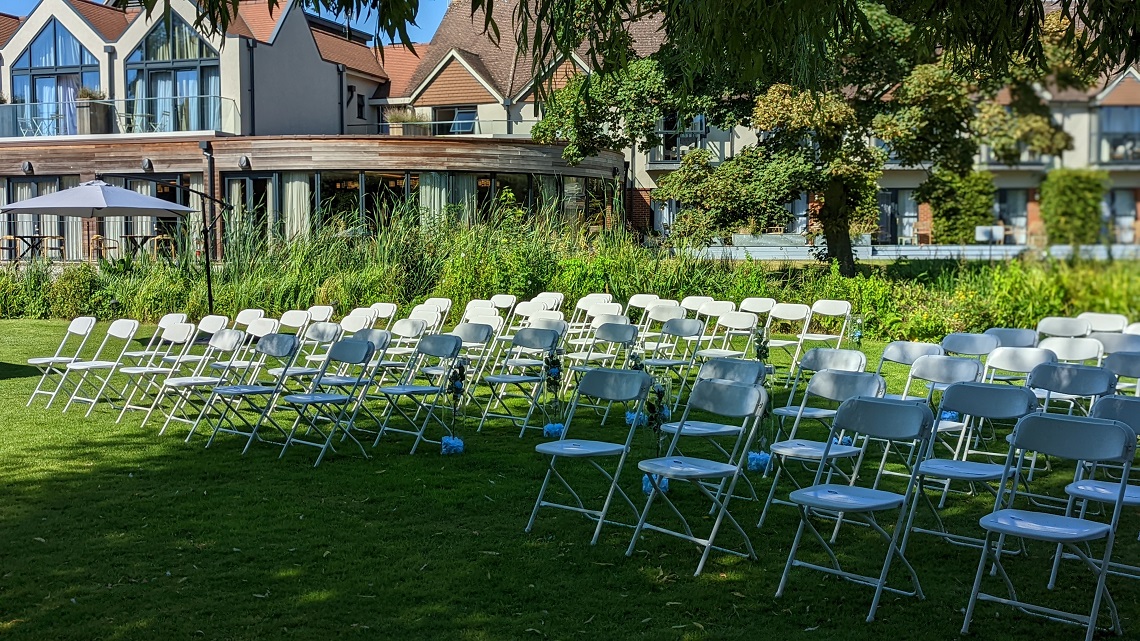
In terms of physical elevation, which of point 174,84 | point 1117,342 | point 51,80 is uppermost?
point 51,80

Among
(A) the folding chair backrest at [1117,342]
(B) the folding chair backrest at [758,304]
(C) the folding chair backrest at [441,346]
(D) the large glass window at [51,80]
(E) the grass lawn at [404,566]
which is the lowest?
(E) the grass lawn at [404,566]

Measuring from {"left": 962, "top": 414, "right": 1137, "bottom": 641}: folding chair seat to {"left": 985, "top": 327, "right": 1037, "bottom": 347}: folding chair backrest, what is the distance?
3545 mm

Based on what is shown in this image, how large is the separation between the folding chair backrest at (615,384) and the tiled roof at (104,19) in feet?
84.8

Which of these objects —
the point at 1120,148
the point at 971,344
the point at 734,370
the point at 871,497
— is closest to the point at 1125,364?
the point at 971,344

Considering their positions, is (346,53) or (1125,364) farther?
(346,53)

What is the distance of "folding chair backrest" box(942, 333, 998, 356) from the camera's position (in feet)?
26.9

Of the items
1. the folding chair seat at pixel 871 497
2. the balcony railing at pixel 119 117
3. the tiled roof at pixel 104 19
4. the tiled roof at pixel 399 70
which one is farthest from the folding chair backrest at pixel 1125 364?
the tiled roof at pixel 399 70

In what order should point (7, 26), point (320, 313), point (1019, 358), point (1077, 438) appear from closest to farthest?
1. point (1077, 438)
2. point (1019, 358)
3. point (320, 313)
4. point (7, 26)

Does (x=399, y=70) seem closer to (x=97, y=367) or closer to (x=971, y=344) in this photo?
(x=97, y=367)

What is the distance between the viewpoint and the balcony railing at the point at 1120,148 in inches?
64.2

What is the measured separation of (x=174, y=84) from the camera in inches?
1098

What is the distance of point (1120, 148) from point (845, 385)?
4464 mm

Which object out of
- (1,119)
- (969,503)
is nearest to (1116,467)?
(969,503)

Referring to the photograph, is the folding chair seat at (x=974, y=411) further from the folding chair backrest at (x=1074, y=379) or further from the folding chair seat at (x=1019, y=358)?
the folding chair seat at (x=1019, y=358)
